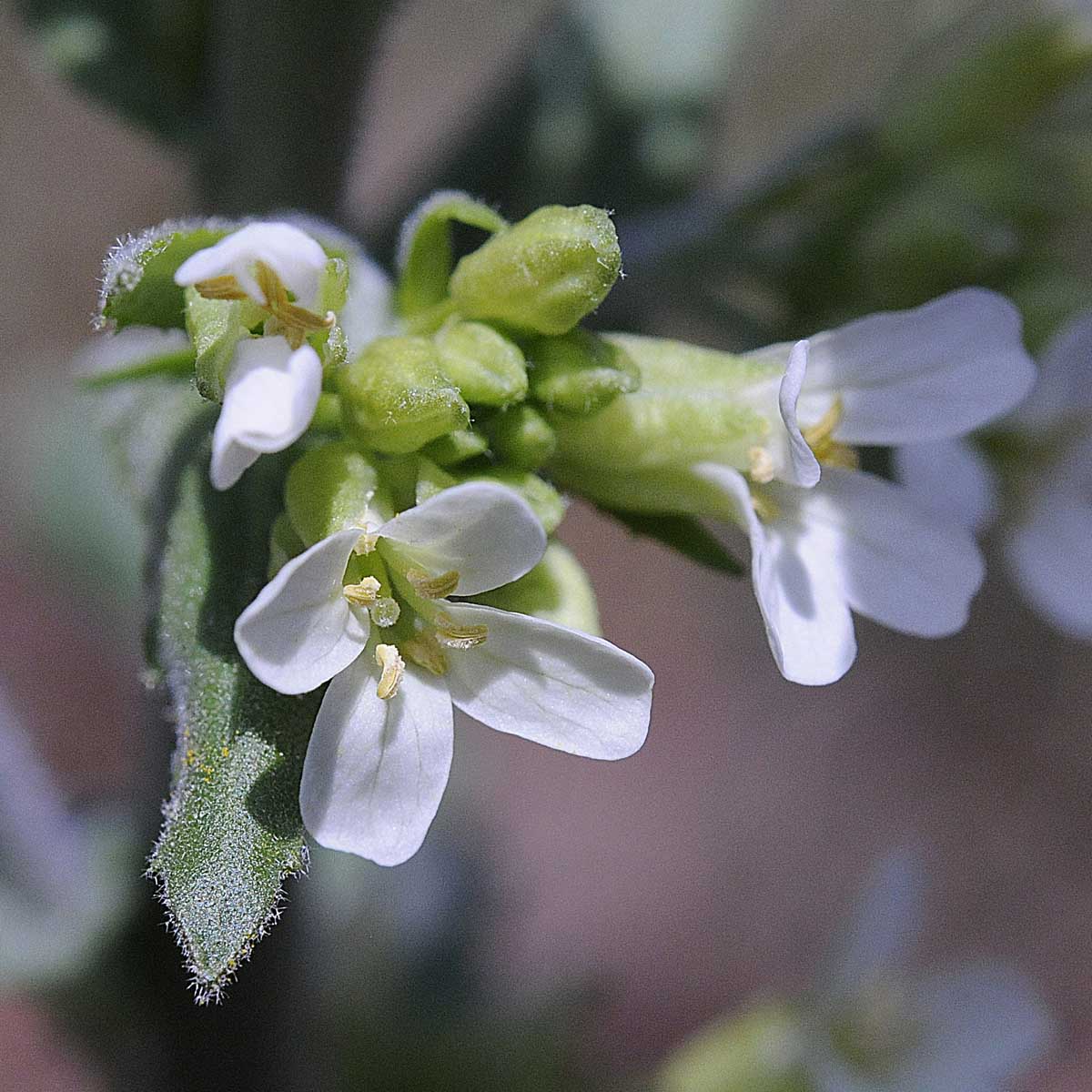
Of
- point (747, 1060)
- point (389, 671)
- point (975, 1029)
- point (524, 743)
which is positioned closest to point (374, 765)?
point (389, 671)

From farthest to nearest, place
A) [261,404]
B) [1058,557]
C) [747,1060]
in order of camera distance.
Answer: [747,1060], [1058,557], [261,404]

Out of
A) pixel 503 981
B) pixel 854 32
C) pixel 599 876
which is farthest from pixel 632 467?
pixel 854 32

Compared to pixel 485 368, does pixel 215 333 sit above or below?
above

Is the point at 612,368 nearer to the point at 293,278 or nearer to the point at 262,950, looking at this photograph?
the point at 293,278

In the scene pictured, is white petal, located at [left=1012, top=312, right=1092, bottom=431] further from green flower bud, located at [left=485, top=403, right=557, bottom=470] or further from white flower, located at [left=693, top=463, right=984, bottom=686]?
green flower bud, located at [left=485, top=403, right=557, bottom=470]

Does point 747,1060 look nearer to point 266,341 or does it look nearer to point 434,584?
point 434,584

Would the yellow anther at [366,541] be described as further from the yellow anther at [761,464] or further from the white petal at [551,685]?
the yellow anther at [761,464]
